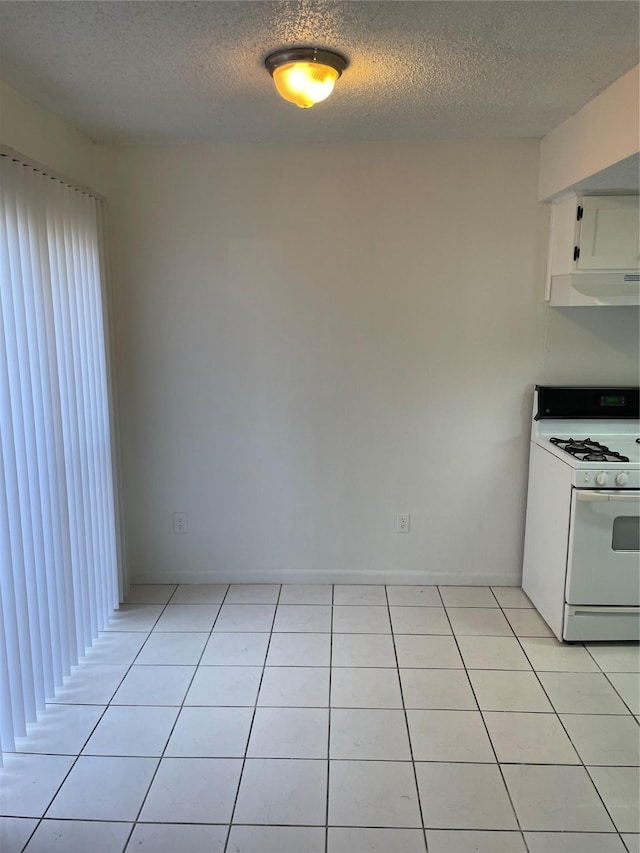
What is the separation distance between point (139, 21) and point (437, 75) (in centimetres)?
105

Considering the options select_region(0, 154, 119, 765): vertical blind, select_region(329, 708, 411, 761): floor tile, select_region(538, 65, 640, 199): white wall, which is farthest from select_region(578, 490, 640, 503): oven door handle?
select_region(0, 154, 119, 765): vertical blind

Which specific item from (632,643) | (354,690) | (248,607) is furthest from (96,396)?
(632,643)

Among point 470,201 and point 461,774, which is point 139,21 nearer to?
point 470,201

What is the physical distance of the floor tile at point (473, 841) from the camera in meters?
1.86

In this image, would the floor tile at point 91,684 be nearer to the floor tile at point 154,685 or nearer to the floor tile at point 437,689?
the floor tile at point 154,685

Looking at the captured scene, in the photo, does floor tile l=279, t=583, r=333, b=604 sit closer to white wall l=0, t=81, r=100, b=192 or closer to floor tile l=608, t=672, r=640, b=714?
floor tile l=608, t=672, r=640, b=714

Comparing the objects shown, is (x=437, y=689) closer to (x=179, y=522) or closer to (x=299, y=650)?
(x=299, y=650)

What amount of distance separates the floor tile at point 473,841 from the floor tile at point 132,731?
1.01 meters

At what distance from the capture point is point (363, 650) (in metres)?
2.94

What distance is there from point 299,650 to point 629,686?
1.45m

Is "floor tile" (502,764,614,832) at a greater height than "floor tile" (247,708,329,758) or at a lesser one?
lesser

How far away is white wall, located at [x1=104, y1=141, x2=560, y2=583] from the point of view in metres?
3.25

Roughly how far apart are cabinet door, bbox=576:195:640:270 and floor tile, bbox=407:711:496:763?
212 cm

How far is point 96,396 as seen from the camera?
10.1 feet
